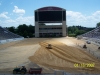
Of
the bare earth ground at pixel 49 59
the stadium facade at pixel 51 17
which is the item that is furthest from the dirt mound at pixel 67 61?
the stadium facade at pixel 51 17

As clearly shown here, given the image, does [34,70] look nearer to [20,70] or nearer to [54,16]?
[20,70]

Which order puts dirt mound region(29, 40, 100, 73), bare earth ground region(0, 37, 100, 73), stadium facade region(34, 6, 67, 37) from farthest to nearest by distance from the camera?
stadium facade region(34, 6, 67, 37) < bare earth ground region(0, 37, 100, 73) < dirt mound region(29, 40, 100, 73)

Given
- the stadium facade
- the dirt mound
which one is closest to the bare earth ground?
the dirt mound

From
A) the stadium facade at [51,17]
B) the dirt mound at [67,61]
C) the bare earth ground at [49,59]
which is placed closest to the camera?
the dirt mound at [67,61]

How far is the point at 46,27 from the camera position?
341ft

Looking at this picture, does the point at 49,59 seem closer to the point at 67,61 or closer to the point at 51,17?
the point at 67,61

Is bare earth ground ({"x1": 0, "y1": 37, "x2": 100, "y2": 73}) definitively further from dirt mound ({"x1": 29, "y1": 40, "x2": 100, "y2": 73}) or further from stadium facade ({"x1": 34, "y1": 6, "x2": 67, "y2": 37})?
stadium facade ({"x1": 34, "y1": 6, "x2": 67, "y2": 37})

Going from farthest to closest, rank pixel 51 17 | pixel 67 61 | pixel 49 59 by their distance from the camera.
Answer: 1. pixel 51 17
2. pixel 49 59
3. pixel 67 61

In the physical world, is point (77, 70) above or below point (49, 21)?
below

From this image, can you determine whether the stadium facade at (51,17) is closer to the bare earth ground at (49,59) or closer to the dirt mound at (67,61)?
the bare earth ground at (49,59)

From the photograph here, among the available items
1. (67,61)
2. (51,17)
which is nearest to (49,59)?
(67,61)

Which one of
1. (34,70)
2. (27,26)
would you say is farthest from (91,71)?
(27,26)

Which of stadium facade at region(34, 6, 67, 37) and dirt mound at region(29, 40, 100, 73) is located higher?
stadium facade at region(34, 6, 67, 37)

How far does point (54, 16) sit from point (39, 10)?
932cm
